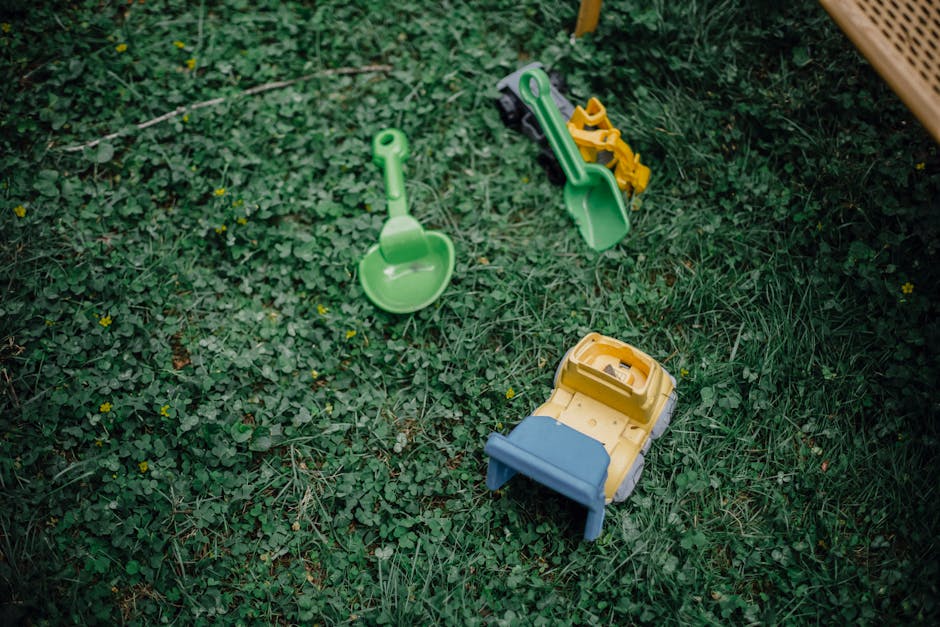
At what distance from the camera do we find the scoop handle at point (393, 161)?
2.92 meters

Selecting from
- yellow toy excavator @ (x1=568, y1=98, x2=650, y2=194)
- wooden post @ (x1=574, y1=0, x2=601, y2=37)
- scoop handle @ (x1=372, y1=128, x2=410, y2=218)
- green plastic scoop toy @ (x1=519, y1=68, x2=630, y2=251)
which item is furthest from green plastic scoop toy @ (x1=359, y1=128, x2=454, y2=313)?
wooden post @ (x1=574, y1=0, x2=601, y2=37)

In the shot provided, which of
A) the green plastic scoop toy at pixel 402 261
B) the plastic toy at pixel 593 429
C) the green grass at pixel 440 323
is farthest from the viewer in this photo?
the green plastic scoop toy at pixel 402 261

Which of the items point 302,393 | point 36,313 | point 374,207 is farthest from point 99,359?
point 374,207

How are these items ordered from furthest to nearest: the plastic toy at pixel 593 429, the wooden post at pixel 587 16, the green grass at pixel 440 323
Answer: the wooden post at pixel 587 16, the green grass at pixel 440 323, the plastic toy at pixel 593 429

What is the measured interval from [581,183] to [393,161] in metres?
0.82

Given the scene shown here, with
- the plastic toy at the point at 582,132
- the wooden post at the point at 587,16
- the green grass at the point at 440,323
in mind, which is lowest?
the green grass at the point at 440,323

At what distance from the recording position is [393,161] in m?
3.00

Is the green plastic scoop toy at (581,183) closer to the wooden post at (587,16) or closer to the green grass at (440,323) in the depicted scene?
the green grass at (440,323)

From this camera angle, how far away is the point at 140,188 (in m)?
3.05

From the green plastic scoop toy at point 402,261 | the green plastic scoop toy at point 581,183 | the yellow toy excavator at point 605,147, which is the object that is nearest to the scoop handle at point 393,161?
the green plastic scoop toy at point 402,261

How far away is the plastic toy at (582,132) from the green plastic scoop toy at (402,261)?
59 centimetres

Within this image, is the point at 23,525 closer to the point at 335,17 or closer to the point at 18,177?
the point at 18,177

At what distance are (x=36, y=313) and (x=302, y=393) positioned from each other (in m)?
1.12

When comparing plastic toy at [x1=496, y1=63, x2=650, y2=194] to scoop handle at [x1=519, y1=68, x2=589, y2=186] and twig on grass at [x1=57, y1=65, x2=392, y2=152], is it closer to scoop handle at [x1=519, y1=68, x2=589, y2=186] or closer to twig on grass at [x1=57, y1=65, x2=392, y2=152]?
scoop handle at [x1=519, y1=68, x2=589, y2=186]
